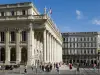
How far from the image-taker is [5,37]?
80000 mm

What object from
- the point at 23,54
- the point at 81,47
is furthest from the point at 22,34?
the point at 81,47

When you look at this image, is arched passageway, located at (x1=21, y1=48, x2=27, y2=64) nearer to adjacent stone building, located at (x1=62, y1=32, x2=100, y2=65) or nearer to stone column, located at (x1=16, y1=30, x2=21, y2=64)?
stone column, located at (x1=16, y1=30, x2=21, y2=64)

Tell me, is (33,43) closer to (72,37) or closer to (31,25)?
(31,25)

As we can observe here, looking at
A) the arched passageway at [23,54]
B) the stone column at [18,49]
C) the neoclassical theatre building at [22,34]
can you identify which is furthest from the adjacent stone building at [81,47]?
the stone column at [18,49]

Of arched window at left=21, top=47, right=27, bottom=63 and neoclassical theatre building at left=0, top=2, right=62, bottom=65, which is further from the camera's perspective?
arched window at left=21, top=47, right=27, bottom=63

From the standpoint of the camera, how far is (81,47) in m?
174

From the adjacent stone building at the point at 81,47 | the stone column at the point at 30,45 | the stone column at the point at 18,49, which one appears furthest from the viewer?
the adjacent stone building at the point at 81,47

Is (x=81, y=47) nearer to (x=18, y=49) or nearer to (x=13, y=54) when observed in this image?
(x=13, y=54)

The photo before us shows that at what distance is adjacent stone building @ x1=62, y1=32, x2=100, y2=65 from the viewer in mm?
172875

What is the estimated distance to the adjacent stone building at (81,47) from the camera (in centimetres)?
17288

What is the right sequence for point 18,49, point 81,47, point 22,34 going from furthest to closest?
point 81,47
point 22,34
point 18,49

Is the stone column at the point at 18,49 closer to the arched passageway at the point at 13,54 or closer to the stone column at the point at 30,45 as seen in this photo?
the stone column at the point at 30,45

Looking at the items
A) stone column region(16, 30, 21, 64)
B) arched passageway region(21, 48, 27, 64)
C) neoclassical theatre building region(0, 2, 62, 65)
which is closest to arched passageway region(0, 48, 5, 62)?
neoclassical theatre building region(0, 2, 62, 65)

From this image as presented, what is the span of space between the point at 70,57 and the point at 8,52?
327ft
